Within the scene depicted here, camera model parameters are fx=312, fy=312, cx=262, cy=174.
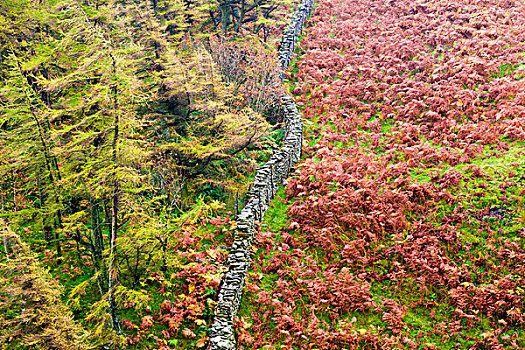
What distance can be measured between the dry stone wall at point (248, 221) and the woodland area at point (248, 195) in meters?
0.42

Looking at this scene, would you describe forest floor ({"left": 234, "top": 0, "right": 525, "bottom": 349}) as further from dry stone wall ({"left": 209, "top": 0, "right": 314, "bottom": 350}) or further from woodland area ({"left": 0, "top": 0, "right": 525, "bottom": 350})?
dry stone wall ({"left": 209, "top": 0, "right": 314, "bottom": 350})

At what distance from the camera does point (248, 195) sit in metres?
→ 14.7

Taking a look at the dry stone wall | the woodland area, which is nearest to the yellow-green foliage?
the woodland area

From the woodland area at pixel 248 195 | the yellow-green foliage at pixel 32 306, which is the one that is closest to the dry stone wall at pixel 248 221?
the woodland area at pixel 248 195

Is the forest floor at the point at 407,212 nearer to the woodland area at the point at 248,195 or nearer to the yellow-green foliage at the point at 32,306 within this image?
the woodland area at the point at 248,195

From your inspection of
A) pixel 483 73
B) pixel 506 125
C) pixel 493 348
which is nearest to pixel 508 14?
pixel 483 73

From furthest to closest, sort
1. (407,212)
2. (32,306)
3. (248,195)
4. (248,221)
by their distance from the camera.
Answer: (248,195), (248,221), (407,212), (32,306)

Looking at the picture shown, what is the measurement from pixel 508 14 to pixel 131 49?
81.7 ft

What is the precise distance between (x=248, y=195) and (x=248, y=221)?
2644 mm

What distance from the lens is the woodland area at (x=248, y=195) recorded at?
740cm

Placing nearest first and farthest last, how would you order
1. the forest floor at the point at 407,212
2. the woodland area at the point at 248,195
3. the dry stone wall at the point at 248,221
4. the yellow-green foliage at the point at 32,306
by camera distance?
the yellow-green foliage at the point at 32,306, the woodland area at the point at 248,195, the forest floor at the point at 407,212, the dry stone wall at the point at 248,221

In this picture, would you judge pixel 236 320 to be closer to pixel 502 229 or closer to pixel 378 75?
pixel 502 229

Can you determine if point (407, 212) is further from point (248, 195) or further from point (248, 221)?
point (248, 195)

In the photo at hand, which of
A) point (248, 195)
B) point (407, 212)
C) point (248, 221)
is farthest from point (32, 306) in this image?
point (407, 212)
